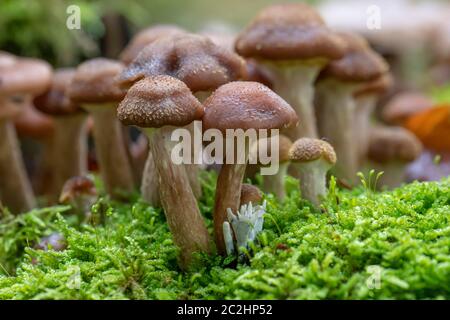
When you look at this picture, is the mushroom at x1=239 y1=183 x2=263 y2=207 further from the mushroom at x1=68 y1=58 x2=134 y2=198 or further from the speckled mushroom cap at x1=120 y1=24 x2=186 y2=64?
the speckled mushroom cap at x1=120 y1=24 x2=186 y2=64

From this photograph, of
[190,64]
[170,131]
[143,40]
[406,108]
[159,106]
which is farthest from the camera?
[406,108]

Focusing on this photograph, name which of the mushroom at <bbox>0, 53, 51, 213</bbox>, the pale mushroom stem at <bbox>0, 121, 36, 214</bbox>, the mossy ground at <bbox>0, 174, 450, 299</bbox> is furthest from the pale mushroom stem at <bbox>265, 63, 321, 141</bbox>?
the pale mushroom stem at <bbox>0, 121, 36, 214</bbox>

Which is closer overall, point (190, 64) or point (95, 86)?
point (190, 64)

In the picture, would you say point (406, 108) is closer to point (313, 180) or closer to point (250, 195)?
point (313, 180)

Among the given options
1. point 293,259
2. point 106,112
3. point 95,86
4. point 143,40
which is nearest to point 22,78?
point 106,112
